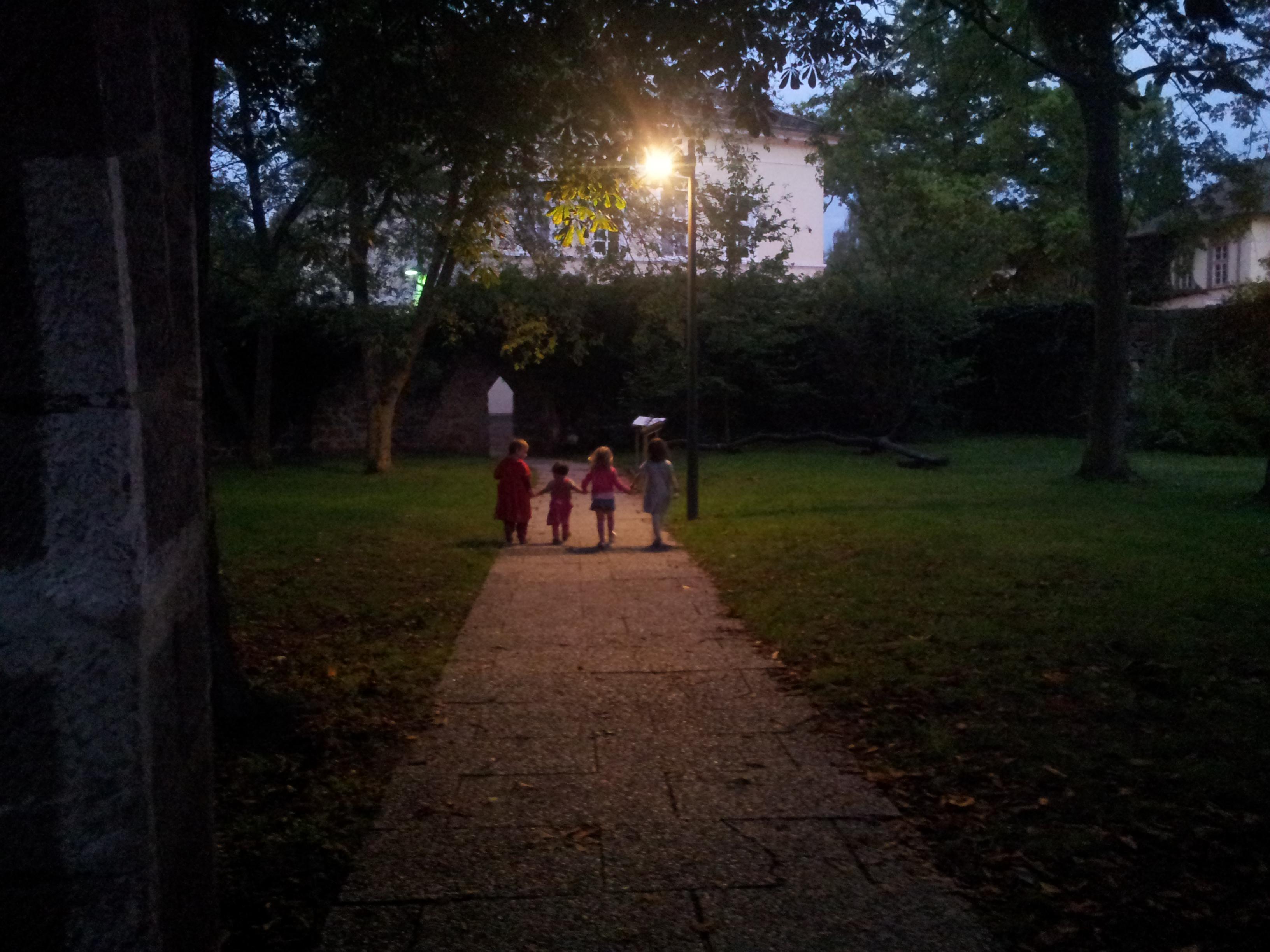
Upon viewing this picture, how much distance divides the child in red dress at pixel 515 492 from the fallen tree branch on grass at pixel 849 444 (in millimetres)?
10897

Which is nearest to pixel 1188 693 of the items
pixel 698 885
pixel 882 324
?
pixel 698 885

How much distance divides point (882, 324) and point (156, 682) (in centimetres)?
2714

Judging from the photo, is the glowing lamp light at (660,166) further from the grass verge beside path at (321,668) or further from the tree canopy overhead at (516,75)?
the grass verge beside path at (321,668)

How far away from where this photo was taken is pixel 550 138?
9.55m

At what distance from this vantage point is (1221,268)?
51.5 m

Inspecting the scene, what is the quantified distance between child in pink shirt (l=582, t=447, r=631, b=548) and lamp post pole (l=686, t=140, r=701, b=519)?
7.09 ft

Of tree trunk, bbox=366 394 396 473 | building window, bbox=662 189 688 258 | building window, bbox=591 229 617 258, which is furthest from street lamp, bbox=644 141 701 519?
tree trunk, bbox=366 394 396 473

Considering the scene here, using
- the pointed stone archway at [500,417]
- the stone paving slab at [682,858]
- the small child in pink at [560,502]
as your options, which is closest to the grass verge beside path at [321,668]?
the small child in pink at [560,502]

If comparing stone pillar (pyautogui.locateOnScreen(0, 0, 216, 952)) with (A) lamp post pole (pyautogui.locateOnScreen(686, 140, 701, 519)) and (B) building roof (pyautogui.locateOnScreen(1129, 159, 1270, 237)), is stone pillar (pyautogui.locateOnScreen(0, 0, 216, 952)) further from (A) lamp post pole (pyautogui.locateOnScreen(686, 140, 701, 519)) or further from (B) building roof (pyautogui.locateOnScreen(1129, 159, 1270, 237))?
(B) building roof (pyautogui.locateOnScreen(1129, 159, 1270, 237))

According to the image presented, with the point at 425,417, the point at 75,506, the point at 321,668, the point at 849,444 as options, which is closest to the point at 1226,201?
the point at 849,444

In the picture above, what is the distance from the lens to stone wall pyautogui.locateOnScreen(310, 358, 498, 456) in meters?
30.9

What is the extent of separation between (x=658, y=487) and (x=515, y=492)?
161 centimetres

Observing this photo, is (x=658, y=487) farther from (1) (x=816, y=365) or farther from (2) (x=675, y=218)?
(1) (x=816, y=365)

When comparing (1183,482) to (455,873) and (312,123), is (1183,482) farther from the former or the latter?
(455,873)
